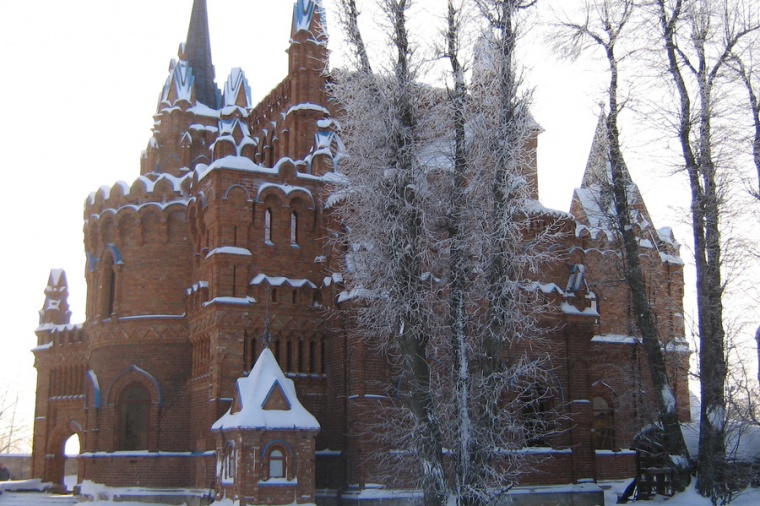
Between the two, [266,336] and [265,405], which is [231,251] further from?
[265,405]

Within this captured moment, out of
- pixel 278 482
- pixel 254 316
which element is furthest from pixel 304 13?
pixel 278 482

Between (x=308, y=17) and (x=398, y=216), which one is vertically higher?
(x=308, y=17)

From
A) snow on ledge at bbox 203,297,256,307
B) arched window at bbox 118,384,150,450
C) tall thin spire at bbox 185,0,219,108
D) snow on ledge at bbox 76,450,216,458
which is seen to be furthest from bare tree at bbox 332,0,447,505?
tall thin spire at bbox 185,0,219,108

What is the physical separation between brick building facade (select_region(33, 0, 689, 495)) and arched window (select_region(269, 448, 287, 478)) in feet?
6.34

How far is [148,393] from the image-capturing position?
24703 mm

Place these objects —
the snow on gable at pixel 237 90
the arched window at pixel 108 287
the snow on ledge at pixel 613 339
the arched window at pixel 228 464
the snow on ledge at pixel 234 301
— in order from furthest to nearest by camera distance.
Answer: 1. the snow on gable at pixel 237 90
2. the snow on ledge at pixel 613 339
3. the arched window at pixel 108 287
4. the snow on ledge at pixel 234 301
5. the arched window at pixel 228 464

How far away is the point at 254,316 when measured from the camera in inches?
894

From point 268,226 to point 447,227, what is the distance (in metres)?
8.26

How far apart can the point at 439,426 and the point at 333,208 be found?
366 inches

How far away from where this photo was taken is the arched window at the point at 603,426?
27.5m

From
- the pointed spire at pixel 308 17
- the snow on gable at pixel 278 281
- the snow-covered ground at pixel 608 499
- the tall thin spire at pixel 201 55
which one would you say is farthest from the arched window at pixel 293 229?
the tall thin spire at pixel 201 55

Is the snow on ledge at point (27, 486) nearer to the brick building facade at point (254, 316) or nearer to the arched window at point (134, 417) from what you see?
the brick building facade at point (254, 316)

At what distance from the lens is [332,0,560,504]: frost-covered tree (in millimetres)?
16078

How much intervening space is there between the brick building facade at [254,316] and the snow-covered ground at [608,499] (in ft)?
2.36
